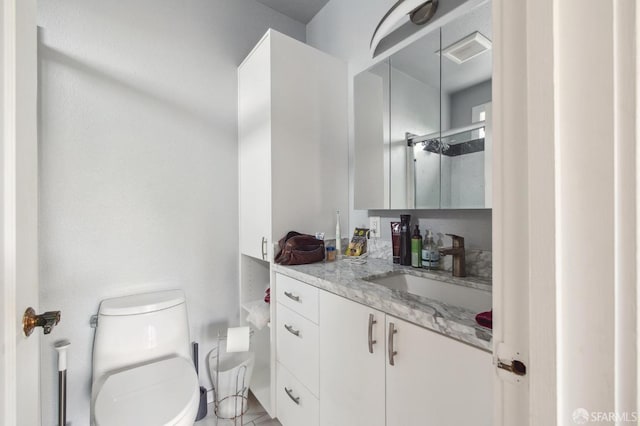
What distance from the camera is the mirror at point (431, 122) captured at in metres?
1.13

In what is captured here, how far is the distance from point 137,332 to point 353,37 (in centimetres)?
210

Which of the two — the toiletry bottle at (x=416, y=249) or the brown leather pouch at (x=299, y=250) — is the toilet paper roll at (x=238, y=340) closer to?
the brown leather pouch at (x=299, y=250)

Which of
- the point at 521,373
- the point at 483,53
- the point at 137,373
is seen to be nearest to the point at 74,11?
the point at 137,373

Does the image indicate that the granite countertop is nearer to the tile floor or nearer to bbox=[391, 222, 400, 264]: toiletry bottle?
bbox=[391, 222, 400, 264]: toiletry bottle

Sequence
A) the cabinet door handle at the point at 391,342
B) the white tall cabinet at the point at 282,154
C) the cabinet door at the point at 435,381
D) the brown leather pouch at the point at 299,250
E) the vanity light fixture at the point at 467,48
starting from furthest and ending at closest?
the white tall cabinet at the point at 282,154 < the brown leather pouch at the point at 299,250 < the vanity light fixture at the point at 467,48 < the cabinet door handle at the point at 391,342 < the cabinet door at the point at 435,381

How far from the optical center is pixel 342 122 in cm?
182

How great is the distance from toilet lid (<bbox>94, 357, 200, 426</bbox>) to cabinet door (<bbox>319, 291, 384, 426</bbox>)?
22.0 inches

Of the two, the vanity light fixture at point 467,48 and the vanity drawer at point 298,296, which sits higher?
the vanity light fixture at point 467,48

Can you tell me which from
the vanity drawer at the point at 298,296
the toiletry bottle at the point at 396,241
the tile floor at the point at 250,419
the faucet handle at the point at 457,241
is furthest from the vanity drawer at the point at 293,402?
the faucet handle at the point at 457,241

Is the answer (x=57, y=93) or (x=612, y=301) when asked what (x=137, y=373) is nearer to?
(x=57, y=93)

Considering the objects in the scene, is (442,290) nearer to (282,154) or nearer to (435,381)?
(435,381)

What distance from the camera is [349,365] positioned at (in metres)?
1.03

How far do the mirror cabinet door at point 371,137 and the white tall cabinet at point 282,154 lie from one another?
0.12 m

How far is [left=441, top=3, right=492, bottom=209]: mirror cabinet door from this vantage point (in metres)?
1.10
